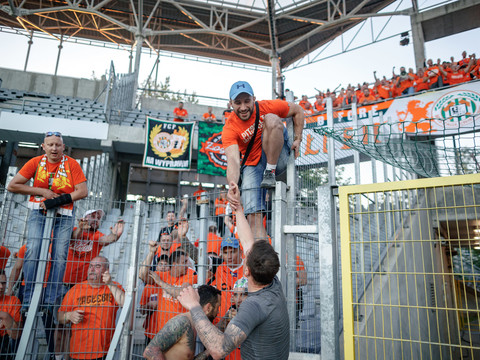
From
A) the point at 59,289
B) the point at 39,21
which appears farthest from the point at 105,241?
the point at 39,21

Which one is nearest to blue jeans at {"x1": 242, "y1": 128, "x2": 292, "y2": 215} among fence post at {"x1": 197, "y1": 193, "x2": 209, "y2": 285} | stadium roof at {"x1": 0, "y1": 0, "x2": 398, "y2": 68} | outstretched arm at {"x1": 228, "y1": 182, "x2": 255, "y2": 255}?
outstretched arm at {"x1": 228, "y1": 182, "x2": 255, "y2": 255}

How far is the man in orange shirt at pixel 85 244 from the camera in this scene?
4.07m

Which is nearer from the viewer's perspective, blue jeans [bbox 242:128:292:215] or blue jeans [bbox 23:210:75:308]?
blue jeans [bbox 242:128:292:215]

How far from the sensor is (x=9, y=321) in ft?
12.3

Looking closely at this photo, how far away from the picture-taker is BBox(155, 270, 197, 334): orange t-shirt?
3570mm

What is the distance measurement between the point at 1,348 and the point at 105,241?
145 cm

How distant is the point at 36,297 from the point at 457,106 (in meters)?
9.18

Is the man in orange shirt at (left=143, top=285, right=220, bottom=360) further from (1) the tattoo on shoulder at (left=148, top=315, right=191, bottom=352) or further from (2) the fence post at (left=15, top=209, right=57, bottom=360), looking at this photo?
(2) the fence post at (left=15, top=209, right=57, bottom=360)

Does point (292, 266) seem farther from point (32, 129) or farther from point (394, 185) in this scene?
point (32, 129)

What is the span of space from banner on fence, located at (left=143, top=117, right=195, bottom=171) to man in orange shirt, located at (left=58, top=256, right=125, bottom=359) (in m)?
7.37

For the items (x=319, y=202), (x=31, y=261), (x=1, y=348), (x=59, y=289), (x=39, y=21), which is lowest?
(x=1, y=348)

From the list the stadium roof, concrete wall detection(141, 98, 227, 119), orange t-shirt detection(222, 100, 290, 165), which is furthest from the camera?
concrete wall detection(141, 98, 227, 119)

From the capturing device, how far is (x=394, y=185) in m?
2.40

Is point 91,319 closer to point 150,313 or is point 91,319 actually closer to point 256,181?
point 150,313
